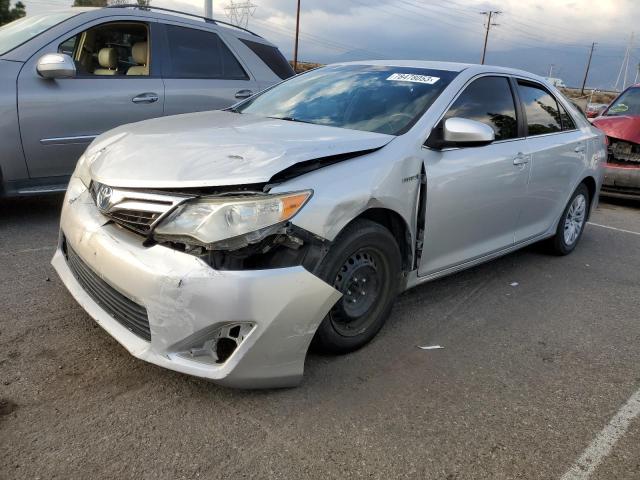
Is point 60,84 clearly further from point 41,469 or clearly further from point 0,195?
point 41,469

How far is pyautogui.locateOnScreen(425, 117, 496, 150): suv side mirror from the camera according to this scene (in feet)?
10.7

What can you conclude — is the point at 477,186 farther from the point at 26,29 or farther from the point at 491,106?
the point at 26,29

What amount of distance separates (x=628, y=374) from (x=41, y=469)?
299 centimetres

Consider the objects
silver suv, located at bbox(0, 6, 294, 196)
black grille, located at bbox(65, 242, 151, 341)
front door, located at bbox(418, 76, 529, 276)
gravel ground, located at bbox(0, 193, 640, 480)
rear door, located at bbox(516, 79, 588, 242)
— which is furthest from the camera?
silver suv, located at bbox(0, 6, 294, 196)

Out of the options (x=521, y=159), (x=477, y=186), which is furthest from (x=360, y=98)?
(x=521, y=159)

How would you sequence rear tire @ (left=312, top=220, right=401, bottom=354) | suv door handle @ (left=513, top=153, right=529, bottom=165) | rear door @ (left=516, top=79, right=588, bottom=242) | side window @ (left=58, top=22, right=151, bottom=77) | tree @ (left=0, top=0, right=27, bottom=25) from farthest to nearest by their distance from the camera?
tree @ (left=0, top=0, right=27, bottom=25), side window @ (left=58, top=22, right=151, bottom=77), rear door @ (left=516, top=79, right=588, bottom=242), suv door handle @ (left=513, top=153, right=529, bottom=165), rear tire @ (left=312, top=220, right=401, bottom=354)

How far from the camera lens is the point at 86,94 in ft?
15.9

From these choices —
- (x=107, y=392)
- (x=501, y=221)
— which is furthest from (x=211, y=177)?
(x=501, y=221)

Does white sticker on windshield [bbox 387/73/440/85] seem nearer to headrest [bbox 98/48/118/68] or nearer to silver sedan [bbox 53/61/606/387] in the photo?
silver sedan [bbox 53/61/606/387]

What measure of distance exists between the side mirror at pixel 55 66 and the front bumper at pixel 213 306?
2.46m

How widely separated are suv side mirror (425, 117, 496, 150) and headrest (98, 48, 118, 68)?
139 inches

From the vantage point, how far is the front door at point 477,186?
337 cm

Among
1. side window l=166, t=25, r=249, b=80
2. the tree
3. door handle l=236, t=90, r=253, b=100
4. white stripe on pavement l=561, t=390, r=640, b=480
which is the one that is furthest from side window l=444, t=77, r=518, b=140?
the tree

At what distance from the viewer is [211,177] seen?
245 cm
